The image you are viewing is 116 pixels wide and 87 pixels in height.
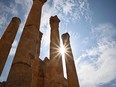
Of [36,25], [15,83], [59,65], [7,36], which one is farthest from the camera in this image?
[7,36]

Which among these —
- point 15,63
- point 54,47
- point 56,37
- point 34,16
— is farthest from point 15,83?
point 56,37

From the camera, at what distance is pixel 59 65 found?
11.0 meters

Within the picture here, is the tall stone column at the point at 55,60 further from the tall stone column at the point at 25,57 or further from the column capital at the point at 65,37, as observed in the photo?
the column capital at the point at 65,37

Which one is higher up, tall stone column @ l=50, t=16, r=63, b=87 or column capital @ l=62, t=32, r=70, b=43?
column capital @ l=62, t=32, r=70, b=43

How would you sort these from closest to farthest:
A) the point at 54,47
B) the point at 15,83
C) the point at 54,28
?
the point at 15,83 < the point at 54,47 < the point at 54,28

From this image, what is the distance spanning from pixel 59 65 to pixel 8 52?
6.21m

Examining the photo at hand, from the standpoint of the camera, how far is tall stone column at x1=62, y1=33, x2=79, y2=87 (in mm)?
12594

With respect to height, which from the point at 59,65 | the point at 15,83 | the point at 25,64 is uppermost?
the point at 59,65

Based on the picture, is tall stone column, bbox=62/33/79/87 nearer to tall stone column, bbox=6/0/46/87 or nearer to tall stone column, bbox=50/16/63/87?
tall stone column, bbox=50/16/63/87

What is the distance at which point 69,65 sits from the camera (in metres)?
14.3

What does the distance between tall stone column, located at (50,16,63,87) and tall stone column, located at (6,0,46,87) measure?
2.82 meters

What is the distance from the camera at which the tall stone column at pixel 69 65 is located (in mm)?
12594

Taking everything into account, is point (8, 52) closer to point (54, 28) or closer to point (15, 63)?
point (54, 28)

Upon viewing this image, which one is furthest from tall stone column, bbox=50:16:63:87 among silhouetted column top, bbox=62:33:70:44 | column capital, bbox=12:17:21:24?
column capital, bbox=12:17:21:24
